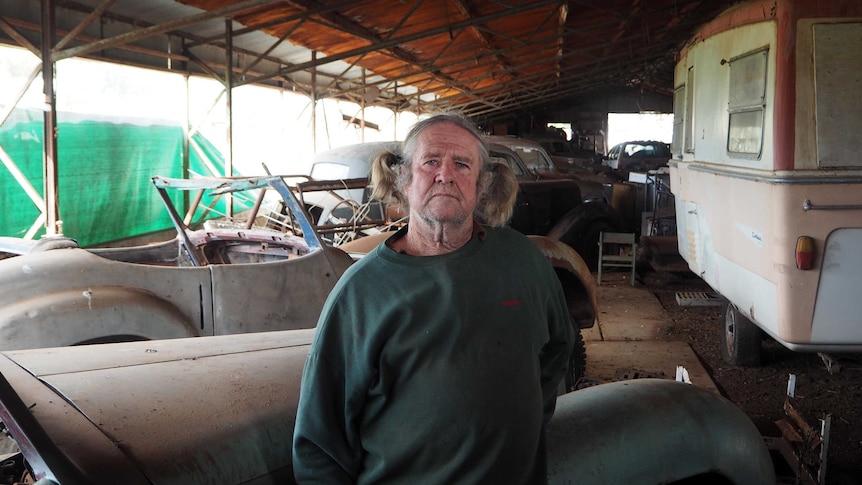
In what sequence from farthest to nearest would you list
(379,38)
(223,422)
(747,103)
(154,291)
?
(379,38) < (747,103) < (154,291) < (223,422)

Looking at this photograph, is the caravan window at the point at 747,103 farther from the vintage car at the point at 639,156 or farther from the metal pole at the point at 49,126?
the vintage car at the point at 639,156

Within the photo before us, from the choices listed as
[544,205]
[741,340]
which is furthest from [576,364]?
[544,205]

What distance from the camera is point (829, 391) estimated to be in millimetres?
5613

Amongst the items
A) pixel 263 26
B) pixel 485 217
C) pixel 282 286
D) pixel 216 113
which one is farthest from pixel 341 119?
pixel 485 217

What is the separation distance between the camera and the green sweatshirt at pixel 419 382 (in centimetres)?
173

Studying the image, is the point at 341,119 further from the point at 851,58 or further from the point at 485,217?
the point at 485,217

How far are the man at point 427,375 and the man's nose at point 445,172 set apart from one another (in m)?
0.20

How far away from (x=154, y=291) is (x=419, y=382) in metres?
3.05

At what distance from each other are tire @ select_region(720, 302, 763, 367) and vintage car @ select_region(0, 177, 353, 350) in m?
3.38

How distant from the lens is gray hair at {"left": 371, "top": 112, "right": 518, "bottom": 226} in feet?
6.89

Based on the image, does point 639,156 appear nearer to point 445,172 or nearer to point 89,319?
point 89,319

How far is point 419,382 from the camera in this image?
1761 millimetres

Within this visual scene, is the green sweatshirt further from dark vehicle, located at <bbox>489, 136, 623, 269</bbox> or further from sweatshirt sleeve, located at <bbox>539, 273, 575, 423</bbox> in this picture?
dark vehicle, located at <bbox>489, 136, 623, 269</bbox>

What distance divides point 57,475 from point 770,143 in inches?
165
